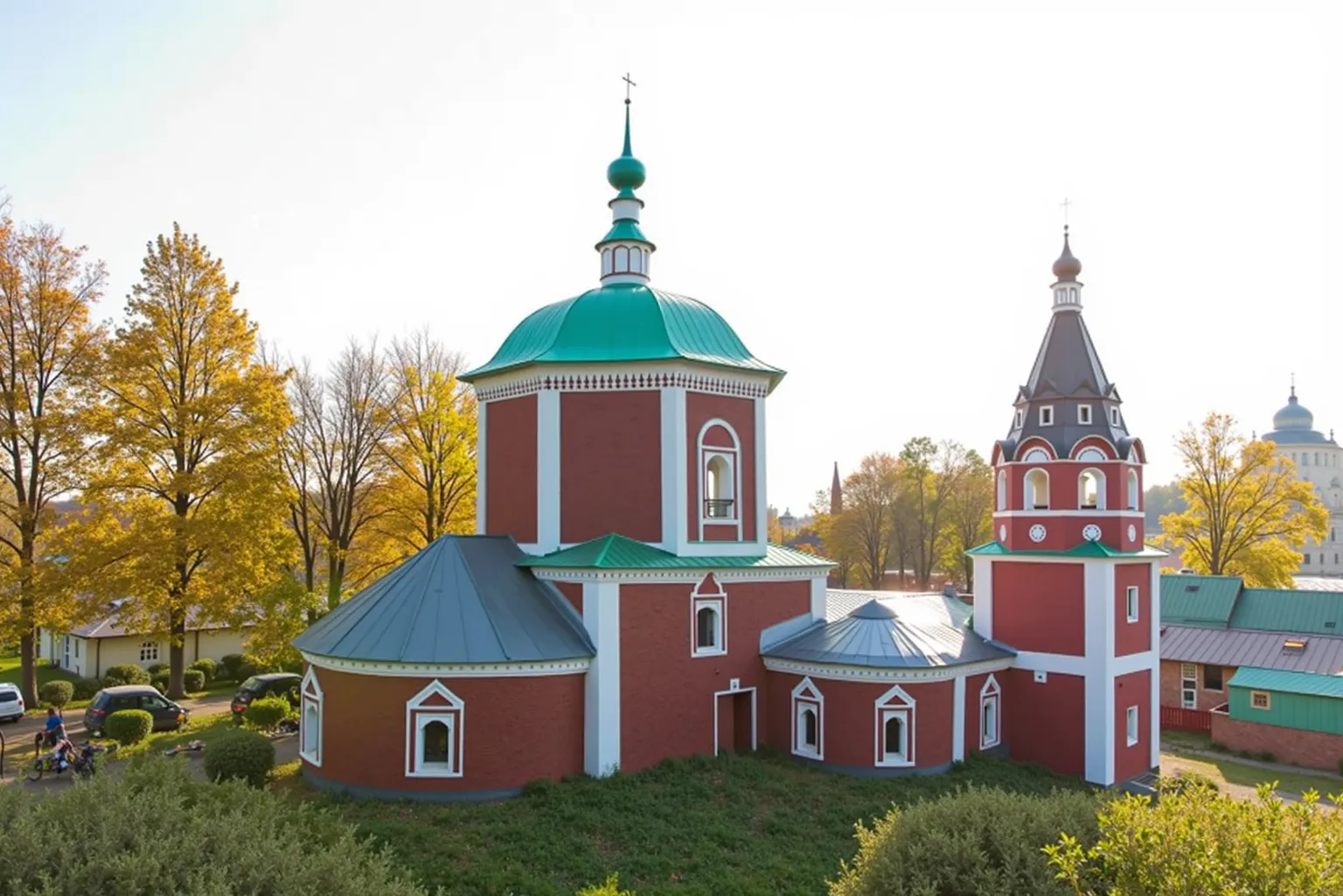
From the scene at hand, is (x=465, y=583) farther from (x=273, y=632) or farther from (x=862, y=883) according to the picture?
(x=862, y=883)

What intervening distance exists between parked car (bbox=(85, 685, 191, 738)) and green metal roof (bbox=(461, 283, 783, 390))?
36.0 ft

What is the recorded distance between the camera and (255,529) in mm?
22125

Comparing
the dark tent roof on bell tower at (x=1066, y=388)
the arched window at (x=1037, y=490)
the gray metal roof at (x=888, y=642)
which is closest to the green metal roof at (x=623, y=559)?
the gray metal roof at (x=888, y=642)

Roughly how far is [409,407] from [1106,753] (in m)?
22.6

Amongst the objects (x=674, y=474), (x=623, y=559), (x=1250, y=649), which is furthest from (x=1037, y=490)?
(x=1250, y=649)

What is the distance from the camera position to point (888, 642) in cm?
1891

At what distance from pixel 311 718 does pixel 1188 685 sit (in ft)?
84.8

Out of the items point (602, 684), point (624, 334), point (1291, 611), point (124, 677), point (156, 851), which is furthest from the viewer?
point (1291, 611)

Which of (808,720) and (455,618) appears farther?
(808,720)

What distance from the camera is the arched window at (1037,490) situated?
2089cm

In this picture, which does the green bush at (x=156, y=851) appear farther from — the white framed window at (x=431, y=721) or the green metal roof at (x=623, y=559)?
the green metal roof at (x=623, y=559)

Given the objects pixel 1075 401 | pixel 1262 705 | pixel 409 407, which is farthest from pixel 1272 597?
pixel 409 407

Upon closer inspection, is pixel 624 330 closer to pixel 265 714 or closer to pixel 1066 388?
pixel 1066 388

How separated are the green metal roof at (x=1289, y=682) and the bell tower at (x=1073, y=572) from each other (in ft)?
19.0
